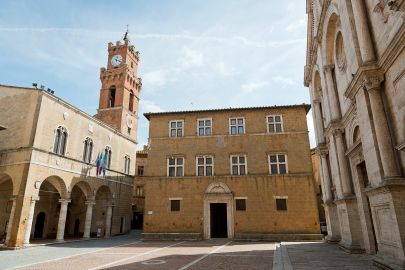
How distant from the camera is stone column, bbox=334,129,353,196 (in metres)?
13.7

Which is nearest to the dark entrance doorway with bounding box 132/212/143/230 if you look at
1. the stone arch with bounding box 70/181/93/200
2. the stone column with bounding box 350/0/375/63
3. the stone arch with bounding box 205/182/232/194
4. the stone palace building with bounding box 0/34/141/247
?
the stone palace building with bounding box 0/34/141/247

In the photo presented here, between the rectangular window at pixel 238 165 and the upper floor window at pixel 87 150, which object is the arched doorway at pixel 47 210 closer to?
the upper floor window at pixel 87 150

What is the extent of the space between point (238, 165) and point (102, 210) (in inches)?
686

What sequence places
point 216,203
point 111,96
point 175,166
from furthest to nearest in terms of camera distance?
1. point 111,96
2. point 175,166
3. point 216,203

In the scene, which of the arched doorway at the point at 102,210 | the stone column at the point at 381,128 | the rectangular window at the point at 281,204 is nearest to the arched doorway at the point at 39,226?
the arched doorway at the point at 102,210

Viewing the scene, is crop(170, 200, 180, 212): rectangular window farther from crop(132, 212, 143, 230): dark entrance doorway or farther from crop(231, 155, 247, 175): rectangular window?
crop(132, 212, 143, 230): dark entrance doorway

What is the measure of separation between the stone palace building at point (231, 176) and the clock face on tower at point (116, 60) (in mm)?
25101

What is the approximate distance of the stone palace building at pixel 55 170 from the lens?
21469 mm

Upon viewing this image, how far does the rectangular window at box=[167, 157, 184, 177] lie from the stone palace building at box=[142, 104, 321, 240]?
94mm

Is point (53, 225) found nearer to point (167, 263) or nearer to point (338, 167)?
point (167, 263)

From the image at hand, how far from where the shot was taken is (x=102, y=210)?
105ft

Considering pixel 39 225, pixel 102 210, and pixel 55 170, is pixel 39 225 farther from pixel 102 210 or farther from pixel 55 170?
pixel 55 170

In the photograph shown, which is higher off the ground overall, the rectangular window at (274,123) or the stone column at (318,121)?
the rectangular window at (274,123)

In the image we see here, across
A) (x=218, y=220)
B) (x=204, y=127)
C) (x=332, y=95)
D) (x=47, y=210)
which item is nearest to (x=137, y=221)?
(x=47, y=210)
